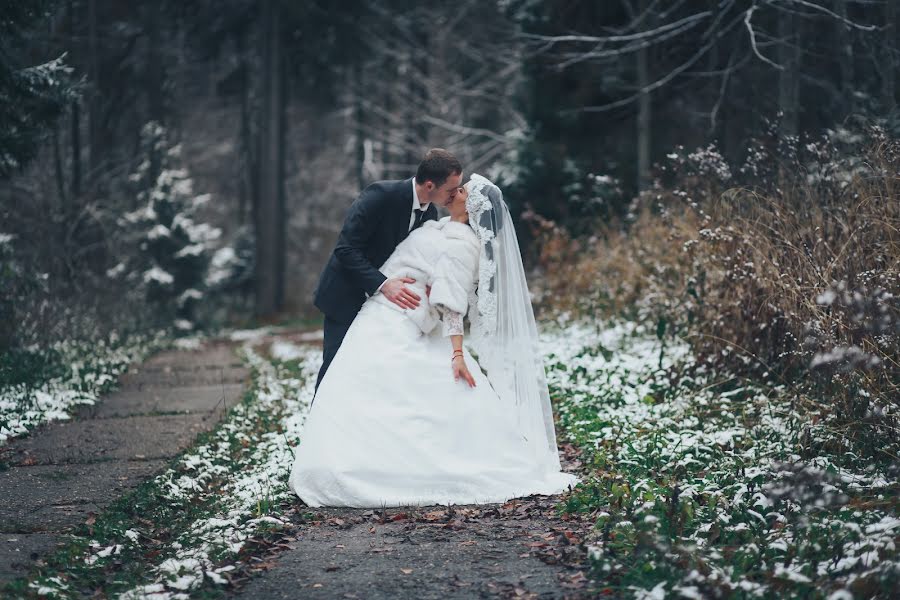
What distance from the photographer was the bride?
505cm

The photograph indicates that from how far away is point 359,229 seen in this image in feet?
18.6

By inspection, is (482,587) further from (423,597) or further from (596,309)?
(596,309)

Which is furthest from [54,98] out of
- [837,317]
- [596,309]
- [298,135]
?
[298,135]

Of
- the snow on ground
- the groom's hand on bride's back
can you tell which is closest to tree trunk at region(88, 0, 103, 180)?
the snow on ground

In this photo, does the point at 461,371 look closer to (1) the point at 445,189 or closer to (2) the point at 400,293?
(2) the point at 400,293

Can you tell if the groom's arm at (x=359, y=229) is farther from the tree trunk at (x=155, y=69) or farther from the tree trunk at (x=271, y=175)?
the tree trunk at (x=271, y=175)

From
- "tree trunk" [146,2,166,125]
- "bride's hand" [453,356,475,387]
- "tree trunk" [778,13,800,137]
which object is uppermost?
"tree trunk" [146,2,166,125]

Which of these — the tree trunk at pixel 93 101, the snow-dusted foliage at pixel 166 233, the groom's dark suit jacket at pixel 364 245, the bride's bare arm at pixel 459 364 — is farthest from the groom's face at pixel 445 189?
the tree trunk at pixel 93 101

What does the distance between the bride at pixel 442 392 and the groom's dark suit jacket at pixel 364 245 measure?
19 cm

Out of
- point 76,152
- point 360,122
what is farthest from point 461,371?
point 360,122

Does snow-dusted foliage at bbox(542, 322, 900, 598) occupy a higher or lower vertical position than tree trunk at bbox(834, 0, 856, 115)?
lower

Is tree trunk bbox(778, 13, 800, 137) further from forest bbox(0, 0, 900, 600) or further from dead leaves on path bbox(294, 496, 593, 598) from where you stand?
dead leaves on path bbox(294, 496, 593, 598)

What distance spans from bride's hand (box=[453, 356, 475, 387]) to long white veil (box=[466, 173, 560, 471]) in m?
0.28

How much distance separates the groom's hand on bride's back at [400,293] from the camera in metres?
5.41
